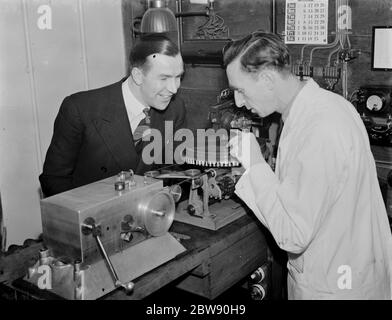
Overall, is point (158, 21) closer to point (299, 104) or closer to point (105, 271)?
point (299, 104)

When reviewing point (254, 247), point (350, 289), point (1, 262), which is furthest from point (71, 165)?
point (350, 289)

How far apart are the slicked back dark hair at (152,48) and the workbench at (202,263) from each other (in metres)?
0.82

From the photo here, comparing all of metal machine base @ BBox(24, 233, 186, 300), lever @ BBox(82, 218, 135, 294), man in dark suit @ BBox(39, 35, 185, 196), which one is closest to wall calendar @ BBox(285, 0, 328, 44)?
man in dark suit @ BBox(39, 35, 185, 196)

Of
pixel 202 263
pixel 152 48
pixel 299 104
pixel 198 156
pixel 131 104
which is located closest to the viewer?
pixel 299 104

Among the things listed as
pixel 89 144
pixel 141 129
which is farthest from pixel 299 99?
pixel 89 144

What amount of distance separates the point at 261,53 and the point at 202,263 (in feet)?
2.73

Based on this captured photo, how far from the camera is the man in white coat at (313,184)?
161 cm

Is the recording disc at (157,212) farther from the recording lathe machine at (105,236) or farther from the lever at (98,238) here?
the lever at (98,238)

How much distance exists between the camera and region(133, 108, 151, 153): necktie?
2535 mm

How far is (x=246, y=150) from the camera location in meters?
1.87

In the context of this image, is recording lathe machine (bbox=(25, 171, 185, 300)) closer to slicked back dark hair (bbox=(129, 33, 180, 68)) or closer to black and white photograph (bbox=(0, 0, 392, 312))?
black and white photograph (bbox=(0, 0, 392, 312))

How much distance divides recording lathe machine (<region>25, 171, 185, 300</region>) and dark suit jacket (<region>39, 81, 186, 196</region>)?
2.02 feet

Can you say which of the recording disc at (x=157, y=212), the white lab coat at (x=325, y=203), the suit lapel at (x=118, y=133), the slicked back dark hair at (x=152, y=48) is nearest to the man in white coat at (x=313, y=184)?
the white lab coat at (x=325, y=203)
